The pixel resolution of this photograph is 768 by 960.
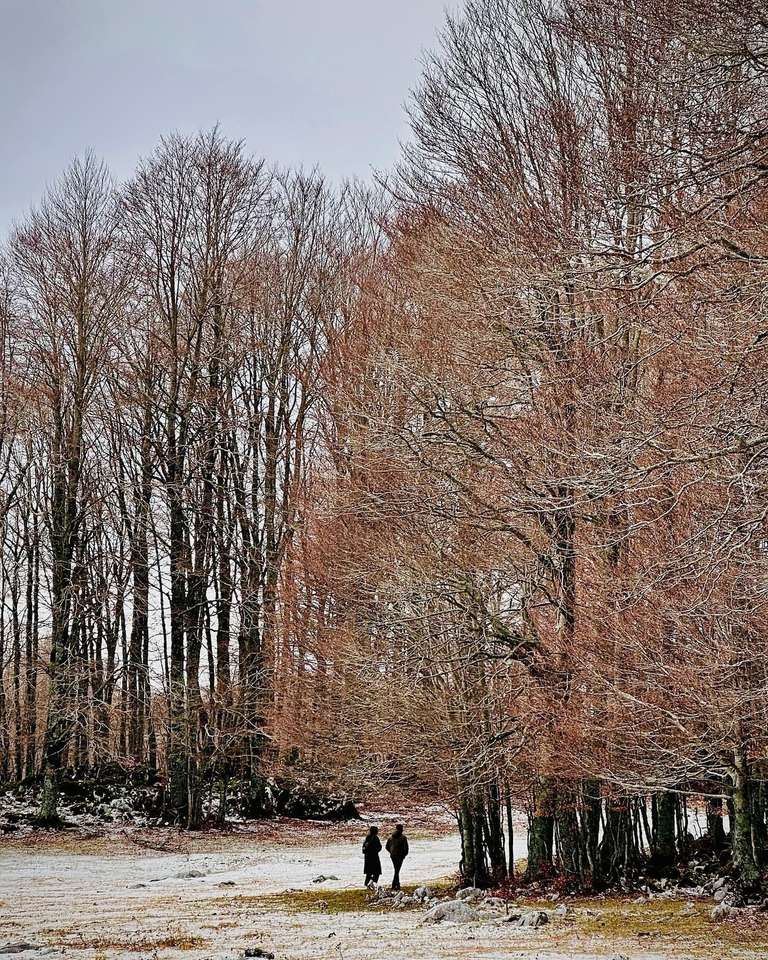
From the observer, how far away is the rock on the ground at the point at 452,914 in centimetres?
1112

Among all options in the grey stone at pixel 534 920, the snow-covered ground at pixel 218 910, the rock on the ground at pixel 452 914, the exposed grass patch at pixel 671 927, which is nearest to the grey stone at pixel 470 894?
the snow-covered ground at pixel 218 910

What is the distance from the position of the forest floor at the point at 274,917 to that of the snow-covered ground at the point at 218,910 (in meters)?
0.02

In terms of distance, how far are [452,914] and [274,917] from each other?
210 cm

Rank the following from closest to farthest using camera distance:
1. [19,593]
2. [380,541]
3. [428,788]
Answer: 1. [428,788]
2. [380,541]
3. [19,593]

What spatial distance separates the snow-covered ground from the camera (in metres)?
9.08

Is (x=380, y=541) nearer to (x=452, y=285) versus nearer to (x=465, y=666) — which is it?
(x=465, y=666)

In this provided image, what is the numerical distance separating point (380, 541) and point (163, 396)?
1240cm

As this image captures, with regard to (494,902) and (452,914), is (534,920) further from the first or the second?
(494,902)

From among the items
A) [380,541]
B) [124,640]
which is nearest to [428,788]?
[380,541]

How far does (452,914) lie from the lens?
37.0 feet

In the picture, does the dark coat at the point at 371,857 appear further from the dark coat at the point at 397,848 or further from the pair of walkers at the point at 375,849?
the dark coat at the point at 397,848

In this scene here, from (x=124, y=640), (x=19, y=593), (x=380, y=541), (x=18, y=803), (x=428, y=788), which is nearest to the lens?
(x=428, y=788)

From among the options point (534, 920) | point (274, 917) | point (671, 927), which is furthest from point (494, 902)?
point (671, 927)

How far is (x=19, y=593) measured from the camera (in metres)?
34.2
